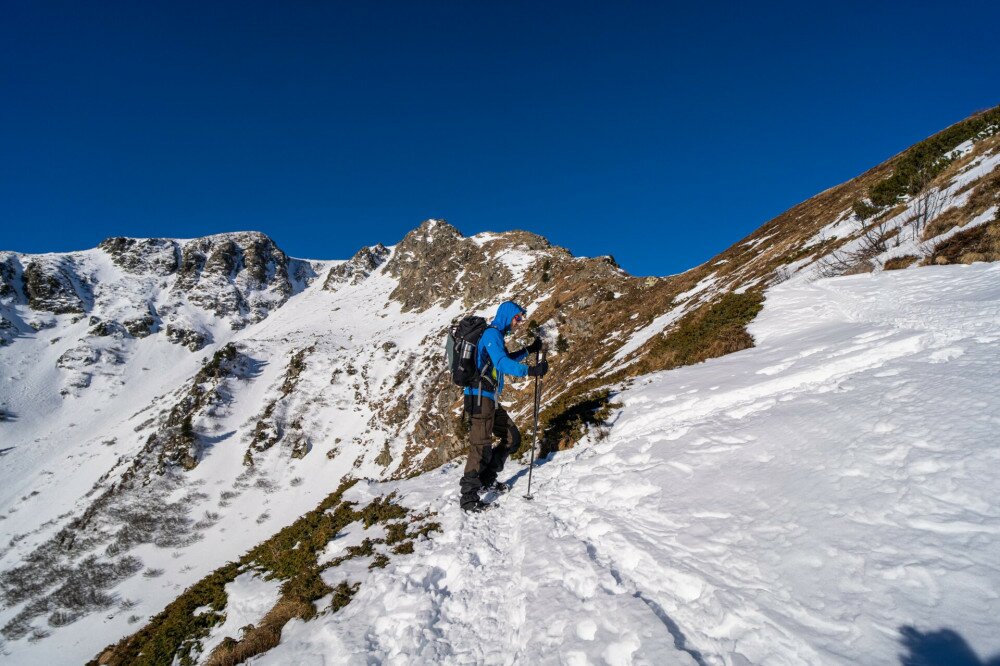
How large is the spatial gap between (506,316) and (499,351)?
778mm

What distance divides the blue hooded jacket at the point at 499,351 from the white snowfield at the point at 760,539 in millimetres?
2317

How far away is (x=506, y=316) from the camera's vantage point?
24.6 feet

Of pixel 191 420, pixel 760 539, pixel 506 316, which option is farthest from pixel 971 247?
pixel 191 420

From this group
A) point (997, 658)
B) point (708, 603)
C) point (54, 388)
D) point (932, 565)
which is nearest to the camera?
point (997, 658)

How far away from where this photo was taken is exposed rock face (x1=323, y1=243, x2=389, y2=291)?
446 ft

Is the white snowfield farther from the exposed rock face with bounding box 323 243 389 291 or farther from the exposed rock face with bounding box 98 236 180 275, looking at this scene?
the exposed rock face with bounding box 98 236 180 275

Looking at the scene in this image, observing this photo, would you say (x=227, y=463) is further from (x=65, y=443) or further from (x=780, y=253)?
(x=780, y=253)

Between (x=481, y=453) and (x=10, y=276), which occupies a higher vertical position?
(x=10, y=276)

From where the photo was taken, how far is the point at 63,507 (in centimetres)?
6150

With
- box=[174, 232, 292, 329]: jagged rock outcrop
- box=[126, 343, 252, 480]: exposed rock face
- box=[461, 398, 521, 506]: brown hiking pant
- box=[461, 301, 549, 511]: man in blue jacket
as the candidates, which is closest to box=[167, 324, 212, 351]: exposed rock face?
box=[174, 232, 292, 329]: jagged rock outcrop

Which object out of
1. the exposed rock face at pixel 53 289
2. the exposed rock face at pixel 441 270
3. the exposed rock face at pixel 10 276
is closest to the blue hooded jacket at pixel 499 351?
the exposed rock face at pixel 441 270

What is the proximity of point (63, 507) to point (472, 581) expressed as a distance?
300ft

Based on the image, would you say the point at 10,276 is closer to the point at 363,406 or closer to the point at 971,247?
the point at 363,406

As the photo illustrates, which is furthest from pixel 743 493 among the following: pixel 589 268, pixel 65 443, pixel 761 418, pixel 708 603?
pixel 65 443
